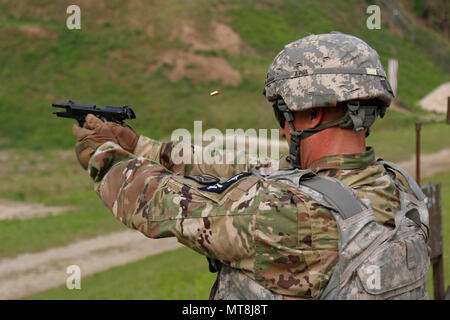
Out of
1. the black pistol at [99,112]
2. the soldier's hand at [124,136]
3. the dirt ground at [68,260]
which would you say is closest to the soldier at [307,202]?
the soldier's hand at [124,136]

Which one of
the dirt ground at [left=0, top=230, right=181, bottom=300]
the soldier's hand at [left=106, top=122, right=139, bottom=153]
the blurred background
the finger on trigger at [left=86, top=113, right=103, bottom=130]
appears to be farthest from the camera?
the blurred background

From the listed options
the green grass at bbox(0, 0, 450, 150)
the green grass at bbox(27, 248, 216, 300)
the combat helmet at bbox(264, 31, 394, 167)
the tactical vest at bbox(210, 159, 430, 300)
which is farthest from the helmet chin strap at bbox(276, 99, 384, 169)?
the green grass at bbox(0, 0, 450, 150)

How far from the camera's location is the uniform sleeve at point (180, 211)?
6.80ft

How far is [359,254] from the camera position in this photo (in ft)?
6.89

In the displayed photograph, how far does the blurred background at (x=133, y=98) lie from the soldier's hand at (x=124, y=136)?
154 inches

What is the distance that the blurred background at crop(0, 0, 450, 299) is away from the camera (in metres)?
8.60

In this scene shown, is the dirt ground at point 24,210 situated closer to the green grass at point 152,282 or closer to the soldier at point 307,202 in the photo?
the green grass at point 152,282

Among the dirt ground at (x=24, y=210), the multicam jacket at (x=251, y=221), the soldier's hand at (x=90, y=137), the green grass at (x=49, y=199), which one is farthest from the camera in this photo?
the dirt ground at (x=24, y=210)

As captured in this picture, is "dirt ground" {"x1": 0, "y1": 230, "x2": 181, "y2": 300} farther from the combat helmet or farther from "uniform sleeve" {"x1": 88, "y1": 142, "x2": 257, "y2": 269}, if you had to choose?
the combat helmet

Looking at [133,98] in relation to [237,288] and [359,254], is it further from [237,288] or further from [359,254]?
[359,254]

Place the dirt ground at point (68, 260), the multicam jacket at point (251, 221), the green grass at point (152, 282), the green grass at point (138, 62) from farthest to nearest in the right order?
the green grass at point (138, 62), the dirt ground at point (68, 260), the green grass at point (152, 282), the multicam jacket at point (251, 221)

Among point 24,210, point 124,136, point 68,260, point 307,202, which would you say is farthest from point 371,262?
point 24,210
